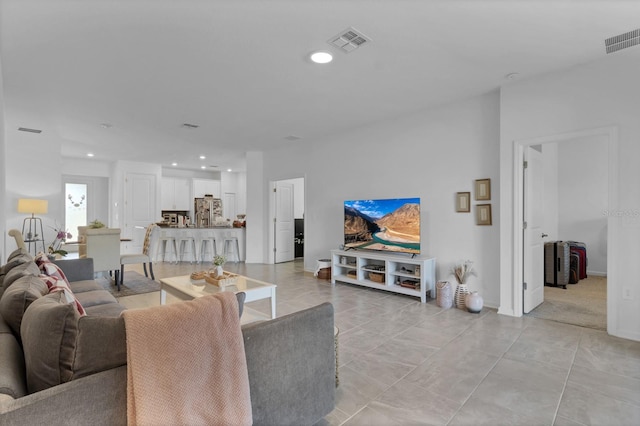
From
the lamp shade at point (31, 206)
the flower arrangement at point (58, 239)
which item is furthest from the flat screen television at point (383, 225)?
the lamp shade at point (31, 206)

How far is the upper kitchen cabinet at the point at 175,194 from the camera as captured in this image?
32.5 feet

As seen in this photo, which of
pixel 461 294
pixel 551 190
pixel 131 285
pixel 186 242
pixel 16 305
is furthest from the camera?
pixel 186 242

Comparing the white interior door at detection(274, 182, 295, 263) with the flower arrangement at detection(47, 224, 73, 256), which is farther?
the white interior door at detection(274, 182, 295, 263)

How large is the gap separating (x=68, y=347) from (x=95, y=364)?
0.36 feet

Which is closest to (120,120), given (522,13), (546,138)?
(522,13)

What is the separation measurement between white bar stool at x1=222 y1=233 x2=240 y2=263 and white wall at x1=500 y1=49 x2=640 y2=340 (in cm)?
629

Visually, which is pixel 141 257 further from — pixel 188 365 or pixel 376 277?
pixel 188 365

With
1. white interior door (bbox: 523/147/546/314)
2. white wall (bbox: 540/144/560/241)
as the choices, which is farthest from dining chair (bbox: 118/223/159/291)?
white wall (bbox: 540/144/560/241)

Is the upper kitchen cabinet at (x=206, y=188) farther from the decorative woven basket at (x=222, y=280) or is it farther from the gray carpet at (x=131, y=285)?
the decorative woven basket at (x=222, y=280)

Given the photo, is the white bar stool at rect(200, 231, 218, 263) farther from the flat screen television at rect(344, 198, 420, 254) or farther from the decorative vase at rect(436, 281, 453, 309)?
the decorative vase at rect(436, 281, 453, 309)

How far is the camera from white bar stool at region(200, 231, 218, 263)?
26.1ft

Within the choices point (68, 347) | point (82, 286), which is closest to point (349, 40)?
point (68, 347)

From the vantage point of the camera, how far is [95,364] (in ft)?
3.68

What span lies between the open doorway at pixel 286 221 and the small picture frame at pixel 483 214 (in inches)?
163
